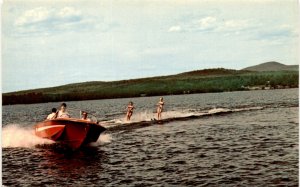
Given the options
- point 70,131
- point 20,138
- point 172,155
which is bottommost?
point 172,155

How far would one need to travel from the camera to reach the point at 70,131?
1983cm

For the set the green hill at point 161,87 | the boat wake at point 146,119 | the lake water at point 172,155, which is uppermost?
the green hill at point 161,87

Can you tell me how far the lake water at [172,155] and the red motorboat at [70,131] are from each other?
21.0 inches

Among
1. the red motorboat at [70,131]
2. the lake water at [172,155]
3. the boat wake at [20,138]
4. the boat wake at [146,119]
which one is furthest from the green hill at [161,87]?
the red motorboat at [70,131]

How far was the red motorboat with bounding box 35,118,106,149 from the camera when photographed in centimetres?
1973

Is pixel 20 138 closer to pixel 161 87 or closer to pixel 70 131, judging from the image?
pixel 70 131

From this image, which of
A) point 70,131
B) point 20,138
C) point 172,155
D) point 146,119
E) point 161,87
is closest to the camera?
point 172,155

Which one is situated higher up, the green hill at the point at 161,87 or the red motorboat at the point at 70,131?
the green hill at the point at 161,87

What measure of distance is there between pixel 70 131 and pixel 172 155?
15.4 ft

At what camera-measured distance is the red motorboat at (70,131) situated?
19734 mm

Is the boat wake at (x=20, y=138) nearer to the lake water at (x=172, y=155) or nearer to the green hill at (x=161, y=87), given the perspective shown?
the lake water at (x=172, y=155)

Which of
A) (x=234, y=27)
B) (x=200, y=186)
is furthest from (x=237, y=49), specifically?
(x=200, y=186)

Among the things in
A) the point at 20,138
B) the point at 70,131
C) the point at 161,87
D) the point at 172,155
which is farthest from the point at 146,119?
the point at 172,155

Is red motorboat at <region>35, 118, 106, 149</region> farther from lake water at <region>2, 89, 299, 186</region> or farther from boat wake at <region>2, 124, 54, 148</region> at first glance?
boat wake at <region>2, 124, 54, 148</region>
